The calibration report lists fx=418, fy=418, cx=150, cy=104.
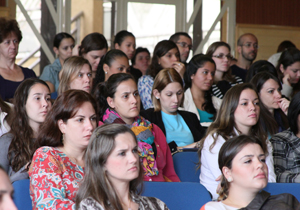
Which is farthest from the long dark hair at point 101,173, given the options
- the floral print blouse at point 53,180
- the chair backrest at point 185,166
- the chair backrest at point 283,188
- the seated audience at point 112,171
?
the chair backrest at point 185,166

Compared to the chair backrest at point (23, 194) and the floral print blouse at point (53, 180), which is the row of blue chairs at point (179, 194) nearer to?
the floral print blouse at point (53, 180)

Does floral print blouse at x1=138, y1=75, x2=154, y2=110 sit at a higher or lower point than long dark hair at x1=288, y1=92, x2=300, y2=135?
higher

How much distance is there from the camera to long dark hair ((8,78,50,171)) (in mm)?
2373

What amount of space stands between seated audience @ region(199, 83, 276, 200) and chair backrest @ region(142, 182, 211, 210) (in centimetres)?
51

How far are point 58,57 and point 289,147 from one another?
8.90 ft

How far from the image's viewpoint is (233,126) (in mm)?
2758

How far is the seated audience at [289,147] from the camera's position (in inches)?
112

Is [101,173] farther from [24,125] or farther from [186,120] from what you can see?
[186,120]

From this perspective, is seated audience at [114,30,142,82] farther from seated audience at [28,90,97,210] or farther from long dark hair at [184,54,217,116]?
seated audience at [28,90,97,210]

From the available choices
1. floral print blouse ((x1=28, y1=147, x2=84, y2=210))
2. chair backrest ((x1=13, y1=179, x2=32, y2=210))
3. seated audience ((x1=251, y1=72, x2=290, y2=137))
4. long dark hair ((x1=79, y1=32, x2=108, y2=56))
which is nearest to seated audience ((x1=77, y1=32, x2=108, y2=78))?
long dark hair ((x1=79, y1=32, x2=108, y2=56))

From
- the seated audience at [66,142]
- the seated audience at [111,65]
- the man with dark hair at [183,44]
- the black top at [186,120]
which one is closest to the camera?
the seated audience at [66,142]

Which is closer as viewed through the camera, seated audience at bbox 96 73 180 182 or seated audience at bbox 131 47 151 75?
seated audience at bbox 96 73 180 182

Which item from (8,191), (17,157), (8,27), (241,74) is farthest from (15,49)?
(8,191)

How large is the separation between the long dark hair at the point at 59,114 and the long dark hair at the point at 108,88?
24.0 inches
